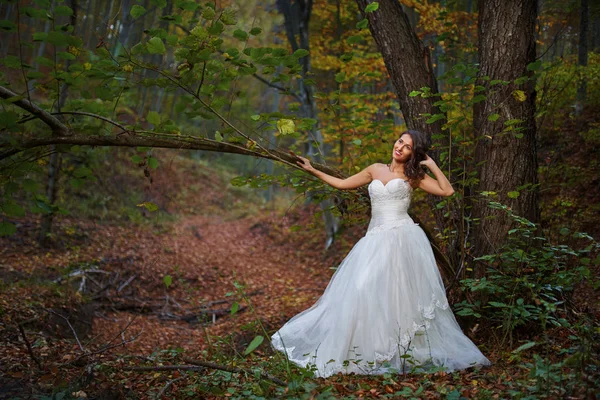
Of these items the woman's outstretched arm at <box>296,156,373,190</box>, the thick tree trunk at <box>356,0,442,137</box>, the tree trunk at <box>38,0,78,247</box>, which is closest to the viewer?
the woman's outstretched arm at <box>296,156,373,190</box>

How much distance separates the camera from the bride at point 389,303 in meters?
4.15

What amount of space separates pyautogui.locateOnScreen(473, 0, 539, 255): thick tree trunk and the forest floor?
1269mm

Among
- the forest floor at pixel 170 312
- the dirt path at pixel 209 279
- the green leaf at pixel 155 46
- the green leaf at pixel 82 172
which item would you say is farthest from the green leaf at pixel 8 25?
the dirt path at pixel 209 279

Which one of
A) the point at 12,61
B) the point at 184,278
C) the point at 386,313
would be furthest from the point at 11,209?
the point at 184,278

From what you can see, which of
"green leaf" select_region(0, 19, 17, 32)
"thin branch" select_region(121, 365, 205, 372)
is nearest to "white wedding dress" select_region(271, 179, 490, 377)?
"thin branch" select_region(121, 365, 205, 372)

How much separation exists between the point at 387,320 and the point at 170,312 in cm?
494

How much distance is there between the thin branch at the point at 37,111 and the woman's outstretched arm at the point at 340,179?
218cm

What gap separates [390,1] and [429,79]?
0.92 meters

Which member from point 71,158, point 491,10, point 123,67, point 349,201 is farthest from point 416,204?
point 71,158

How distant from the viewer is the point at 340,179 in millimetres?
4781

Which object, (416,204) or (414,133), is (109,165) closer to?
(416,204)

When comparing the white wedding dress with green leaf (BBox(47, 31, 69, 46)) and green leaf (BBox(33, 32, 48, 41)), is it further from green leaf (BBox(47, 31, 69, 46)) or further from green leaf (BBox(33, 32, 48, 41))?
green leaf (BBox(33, 32, 48, 41))

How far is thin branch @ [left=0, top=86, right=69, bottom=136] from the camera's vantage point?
375cm

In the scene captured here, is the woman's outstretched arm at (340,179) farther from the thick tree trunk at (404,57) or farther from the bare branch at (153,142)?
the thick tree trunk at (404,57)
